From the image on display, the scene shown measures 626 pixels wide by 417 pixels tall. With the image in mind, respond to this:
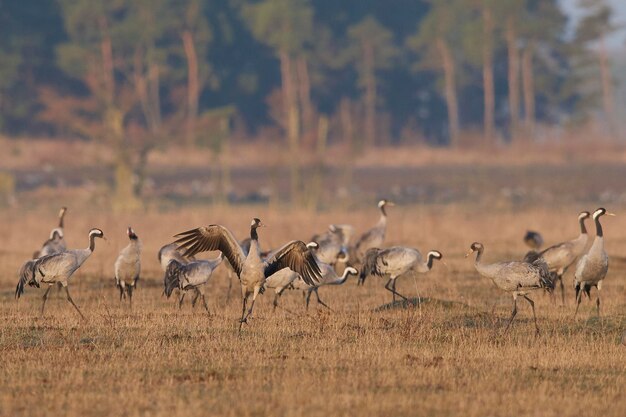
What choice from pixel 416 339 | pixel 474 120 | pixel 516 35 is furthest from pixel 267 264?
pixel 474 120

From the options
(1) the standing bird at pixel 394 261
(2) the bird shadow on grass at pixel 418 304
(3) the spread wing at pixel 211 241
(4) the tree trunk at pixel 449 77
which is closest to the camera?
(3) the spread wing at pixel 211 241

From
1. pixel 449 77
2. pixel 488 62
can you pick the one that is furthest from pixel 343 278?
pixel 449 77

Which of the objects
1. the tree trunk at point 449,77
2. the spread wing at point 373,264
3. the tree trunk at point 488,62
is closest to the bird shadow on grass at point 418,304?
the spread wing at point 373,264

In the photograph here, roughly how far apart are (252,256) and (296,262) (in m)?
0.53

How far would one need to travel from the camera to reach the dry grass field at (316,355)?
912 centimetres

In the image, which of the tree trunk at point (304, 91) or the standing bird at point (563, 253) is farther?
the tree trunk at point (304, 91)

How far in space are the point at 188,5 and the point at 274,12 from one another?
421cm

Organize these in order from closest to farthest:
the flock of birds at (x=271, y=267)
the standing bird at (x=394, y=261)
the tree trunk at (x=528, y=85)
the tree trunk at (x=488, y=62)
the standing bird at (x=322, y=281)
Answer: the flock of birds at (x=271, y=267)
the standing bird at (x=322, y=281)
the standing bird at (x=394, y=261)
the tree trunk at (x=488, y=62)
the tree trunk at (x=528, y=85)

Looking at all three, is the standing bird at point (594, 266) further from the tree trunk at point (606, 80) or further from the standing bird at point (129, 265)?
the tree trunk at point (606, 80)

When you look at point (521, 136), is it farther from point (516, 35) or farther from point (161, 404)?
point (161, 404)

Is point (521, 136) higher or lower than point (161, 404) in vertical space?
higher

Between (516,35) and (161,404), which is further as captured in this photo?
(516,35)

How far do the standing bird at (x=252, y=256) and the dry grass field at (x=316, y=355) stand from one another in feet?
1.48

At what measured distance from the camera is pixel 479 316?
46.9 ft
